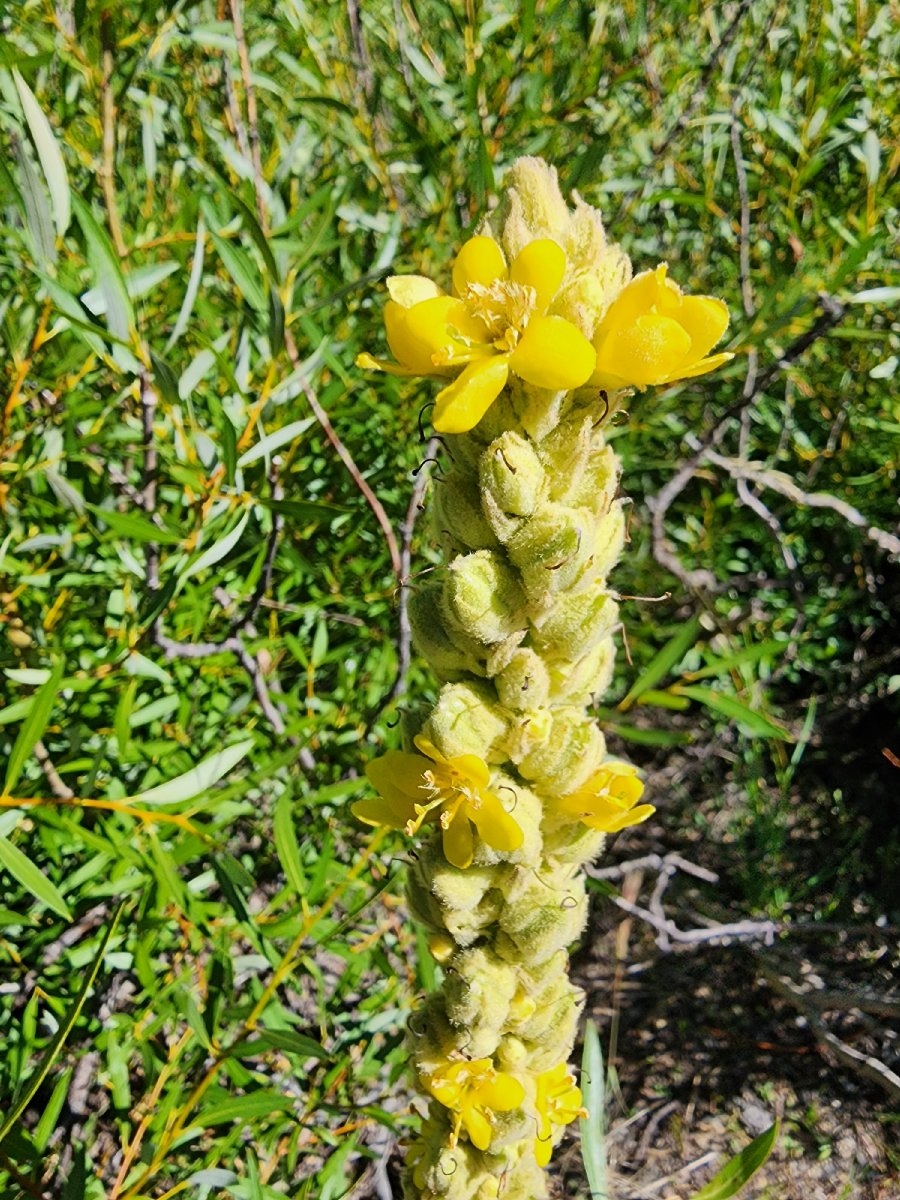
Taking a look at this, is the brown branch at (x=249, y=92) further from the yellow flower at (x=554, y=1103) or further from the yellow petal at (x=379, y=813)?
the yellow flower at (x=554, y=1103)

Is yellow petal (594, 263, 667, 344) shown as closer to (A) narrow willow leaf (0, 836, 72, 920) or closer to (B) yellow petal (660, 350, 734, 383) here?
(B) yellow petal (660, 350, 734, 383)

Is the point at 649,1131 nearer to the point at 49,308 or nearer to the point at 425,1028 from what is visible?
the point at 425,1028

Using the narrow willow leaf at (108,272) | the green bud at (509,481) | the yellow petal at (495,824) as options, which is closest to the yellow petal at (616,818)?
the yellow petal at (495,824)

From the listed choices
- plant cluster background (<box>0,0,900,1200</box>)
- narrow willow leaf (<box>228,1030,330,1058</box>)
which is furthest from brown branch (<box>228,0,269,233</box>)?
narrow willow leaf (<box>228,1030,330,1058</box>)

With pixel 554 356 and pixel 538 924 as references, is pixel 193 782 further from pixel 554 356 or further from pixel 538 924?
pixel 554 356

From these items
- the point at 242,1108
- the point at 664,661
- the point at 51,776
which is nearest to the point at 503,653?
the point at 664,661
